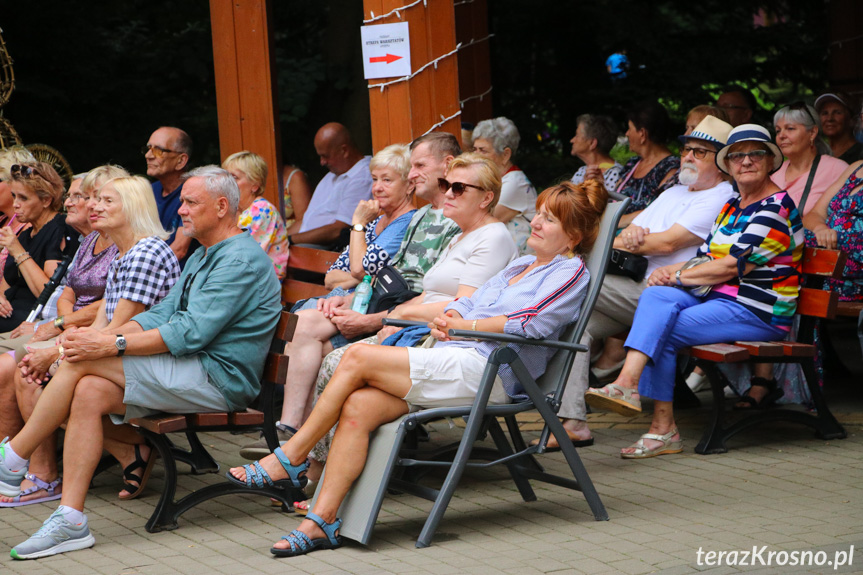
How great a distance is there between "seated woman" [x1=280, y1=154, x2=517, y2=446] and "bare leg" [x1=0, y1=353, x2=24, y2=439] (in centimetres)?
140

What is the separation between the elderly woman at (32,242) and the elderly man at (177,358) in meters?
1.99

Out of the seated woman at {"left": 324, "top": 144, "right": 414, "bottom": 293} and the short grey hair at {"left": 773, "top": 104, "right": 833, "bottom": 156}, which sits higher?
the short grey hair at {"left": 773, "top": 104, "right": 833, "bottom": 156}

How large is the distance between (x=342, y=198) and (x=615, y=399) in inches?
130

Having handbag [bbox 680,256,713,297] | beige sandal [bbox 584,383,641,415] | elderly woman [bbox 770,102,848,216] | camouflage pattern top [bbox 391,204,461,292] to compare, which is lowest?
beige sandal [bbox 584,383,641,415]

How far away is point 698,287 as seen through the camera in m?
5.64

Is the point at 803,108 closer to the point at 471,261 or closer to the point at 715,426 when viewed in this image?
the point at 715,426

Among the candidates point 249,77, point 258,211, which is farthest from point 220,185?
point 249,77

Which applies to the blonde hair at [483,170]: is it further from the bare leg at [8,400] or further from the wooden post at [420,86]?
the bare leg at [8,400]

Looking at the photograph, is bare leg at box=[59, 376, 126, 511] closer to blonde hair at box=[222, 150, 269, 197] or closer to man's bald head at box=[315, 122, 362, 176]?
blonde hair at box=[222, 150, 269, 197]

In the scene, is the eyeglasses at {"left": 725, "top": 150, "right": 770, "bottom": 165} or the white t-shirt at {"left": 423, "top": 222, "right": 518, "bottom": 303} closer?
the white t-shirt at {"left": 423, "top": 222, "right": 518, "bottom": 303}

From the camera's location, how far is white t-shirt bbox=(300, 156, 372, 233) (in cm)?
768

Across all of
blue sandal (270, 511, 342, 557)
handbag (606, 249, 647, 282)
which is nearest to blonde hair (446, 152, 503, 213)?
handbag (606, 249, 647, 282)

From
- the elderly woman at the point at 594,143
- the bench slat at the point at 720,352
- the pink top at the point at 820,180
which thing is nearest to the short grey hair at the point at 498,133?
the elderly woman at the point at 594,143

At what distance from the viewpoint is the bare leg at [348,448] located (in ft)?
13.8
